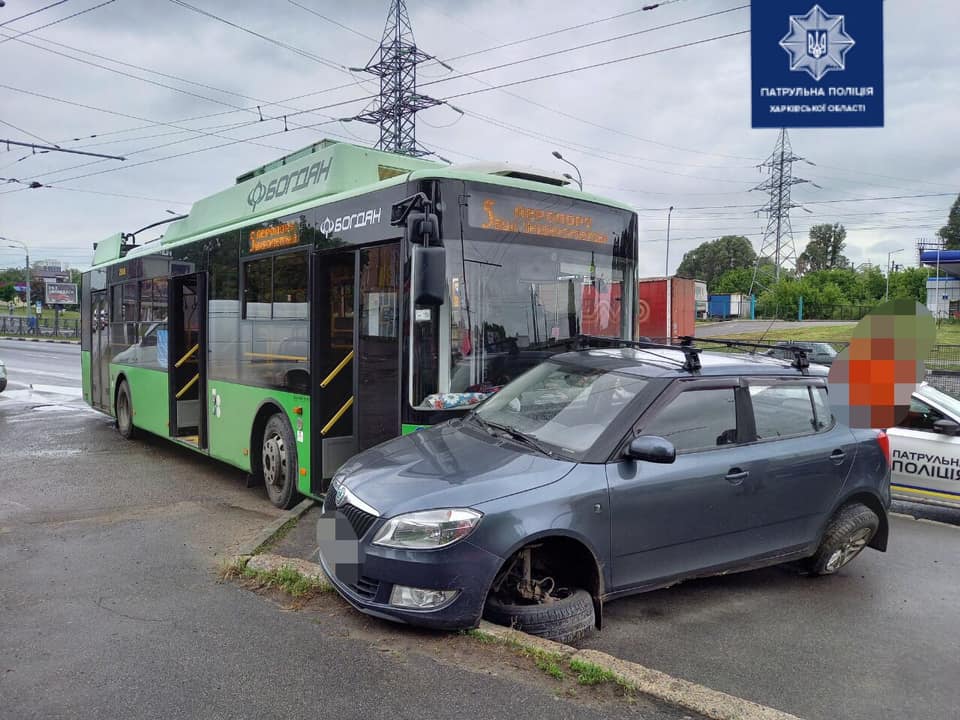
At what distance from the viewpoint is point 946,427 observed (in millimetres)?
7387

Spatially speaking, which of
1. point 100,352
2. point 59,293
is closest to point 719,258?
point 59,293

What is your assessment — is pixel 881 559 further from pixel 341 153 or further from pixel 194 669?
pixel 341 153

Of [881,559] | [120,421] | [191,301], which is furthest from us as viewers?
[120,421]

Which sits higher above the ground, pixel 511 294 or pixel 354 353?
pixel 511 294

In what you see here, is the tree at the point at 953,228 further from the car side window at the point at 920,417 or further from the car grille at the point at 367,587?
the car grille at the point at 367,587

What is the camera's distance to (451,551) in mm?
3795

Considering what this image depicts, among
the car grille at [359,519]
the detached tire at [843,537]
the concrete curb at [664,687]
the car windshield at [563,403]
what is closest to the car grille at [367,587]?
the car grille at [359,519]

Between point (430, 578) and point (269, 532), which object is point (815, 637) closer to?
point (430, 578)

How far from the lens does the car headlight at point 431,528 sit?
3.81 m

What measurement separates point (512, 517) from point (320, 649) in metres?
1.28

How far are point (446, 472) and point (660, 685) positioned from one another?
61.0 inches

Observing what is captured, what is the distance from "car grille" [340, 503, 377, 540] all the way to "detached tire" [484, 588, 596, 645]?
82 centimetres

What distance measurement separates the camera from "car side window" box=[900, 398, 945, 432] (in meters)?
7.54

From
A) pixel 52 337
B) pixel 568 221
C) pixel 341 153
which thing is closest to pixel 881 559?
pixel 568 221
